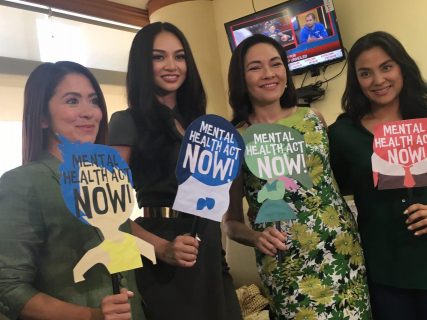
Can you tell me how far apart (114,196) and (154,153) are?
0.83 feet

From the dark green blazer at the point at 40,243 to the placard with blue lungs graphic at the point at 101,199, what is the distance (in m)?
0.04

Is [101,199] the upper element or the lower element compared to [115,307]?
upper

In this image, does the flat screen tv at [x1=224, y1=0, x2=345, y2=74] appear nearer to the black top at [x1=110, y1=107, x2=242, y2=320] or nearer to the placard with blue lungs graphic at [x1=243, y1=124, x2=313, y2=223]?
the placard with blue lungs graphic at [x1=243, y1=124, x2=313, y2=223]

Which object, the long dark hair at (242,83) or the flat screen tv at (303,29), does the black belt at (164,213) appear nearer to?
the long dark hair at (242,83)

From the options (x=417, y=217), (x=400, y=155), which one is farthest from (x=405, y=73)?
(x=417, y=217)

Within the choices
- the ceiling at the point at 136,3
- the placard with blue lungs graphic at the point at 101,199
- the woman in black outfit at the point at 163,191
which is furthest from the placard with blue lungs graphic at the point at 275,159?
the ceiling at the point at 136,3

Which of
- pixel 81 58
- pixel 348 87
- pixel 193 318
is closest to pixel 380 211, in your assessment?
pixel 348 87

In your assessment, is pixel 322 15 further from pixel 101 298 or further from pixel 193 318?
pixel 101 298

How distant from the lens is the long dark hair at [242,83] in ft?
4.55

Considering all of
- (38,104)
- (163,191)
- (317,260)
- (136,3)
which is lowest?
(317,260)

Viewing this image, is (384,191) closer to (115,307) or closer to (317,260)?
(317,260)

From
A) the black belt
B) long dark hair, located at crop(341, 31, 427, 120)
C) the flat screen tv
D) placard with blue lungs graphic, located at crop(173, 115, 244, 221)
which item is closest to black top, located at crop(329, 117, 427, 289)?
long dark hair, located at crop(341, 31, 427, 120)

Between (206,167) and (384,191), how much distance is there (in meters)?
0.57

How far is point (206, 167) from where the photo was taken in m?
1.08
